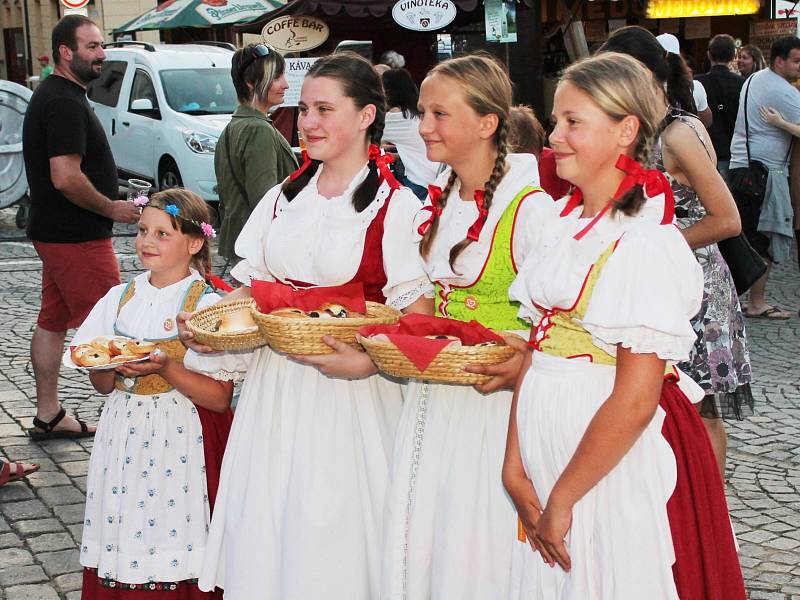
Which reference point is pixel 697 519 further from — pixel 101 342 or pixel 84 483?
pixel 84 483

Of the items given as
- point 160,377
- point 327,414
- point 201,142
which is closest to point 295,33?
point 201,142

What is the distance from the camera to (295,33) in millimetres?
14375

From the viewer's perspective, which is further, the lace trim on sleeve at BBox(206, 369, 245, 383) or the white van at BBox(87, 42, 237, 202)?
the white van at BBox(87, 42, 237, 202)

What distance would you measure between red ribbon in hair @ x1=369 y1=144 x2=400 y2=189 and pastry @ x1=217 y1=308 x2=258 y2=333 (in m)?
0.57

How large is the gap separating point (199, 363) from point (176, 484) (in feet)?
1.43

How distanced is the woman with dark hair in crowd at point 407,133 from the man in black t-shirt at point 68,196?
2905 millimetres

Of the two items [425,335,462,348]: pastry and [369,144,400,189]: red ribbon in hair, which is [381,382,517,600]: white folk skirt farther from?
[369,144,400,189]: red ribbon in hair

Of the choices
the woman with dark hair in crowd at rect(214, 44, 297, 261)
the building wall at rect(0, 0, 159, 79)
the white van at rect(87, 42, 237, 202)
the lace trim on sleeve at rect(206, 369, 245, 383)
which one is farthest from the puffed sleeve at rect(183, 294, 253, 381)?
the building wall at rect(0, 0, 159, 79)

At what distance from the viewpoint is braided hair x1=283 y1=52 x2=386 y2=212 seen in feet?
11.5

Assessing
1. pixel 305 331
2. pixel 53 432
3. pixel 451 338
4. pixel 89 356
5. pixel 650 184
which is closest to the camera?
pixel 650 184

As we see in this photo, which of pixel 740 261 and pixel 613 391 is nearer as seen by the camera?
pixel 613 391

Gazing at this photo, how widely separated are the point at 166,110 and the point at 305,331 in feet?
38.9

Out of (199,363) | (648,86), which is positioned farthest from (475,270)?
(199,363)

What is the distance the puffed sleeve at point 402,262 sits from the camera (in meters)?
3.43
